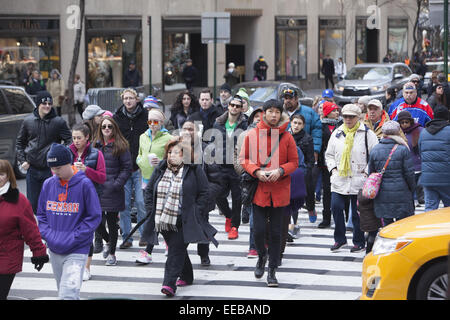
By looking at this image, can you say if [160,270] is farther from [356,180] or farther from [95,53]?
[95,53]

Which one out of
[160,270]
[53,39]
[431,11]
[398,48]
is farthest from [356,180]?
[398,48]

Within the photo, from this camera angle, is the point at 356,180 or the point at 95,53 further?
the point at 95,53

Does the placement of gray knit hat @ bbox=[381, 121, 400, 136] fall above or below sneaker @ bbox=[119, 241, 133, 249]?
above

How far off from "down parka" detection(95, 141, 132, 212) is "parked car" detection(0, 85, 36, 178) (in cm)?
776

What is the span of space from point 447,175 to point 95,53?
2503 cm

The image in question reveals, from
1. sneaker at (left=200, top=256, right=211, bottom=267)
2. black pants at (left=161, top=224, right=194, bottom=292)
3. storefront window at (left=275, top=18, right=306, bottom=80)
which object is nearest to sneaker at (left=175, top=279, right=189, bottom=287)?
black pants at (left=161, top=224, right=194, bottom=292)

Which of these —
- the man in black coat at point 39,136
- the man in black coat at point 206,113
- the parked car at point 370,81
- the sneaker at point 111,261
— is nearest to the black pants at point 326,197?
the man in black coat at point 206,113

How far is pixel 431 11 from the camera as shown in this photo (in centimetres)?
2139

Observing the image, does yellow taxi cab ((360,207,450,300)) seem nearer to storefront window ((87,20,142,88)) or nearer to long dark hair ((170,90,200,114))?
long dark hair ((170,90,200,114))

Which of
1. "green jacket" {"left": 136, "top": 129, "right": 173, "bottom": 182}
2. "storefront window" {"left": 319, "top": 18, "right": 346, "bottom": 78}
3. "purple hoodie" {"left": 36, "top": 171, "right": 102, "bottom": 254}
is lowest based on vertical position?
"purple hoodie" {"left": 36, "top": 171, "right": 102, "bottom": 254}

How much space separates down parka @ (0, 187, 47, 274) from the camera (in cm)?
757

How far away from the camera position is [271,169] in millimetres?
9984

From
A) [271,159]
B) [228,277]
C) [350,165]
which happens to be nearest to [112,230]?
[228,277]

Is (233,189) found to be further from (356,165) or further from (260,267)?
(260,267)
